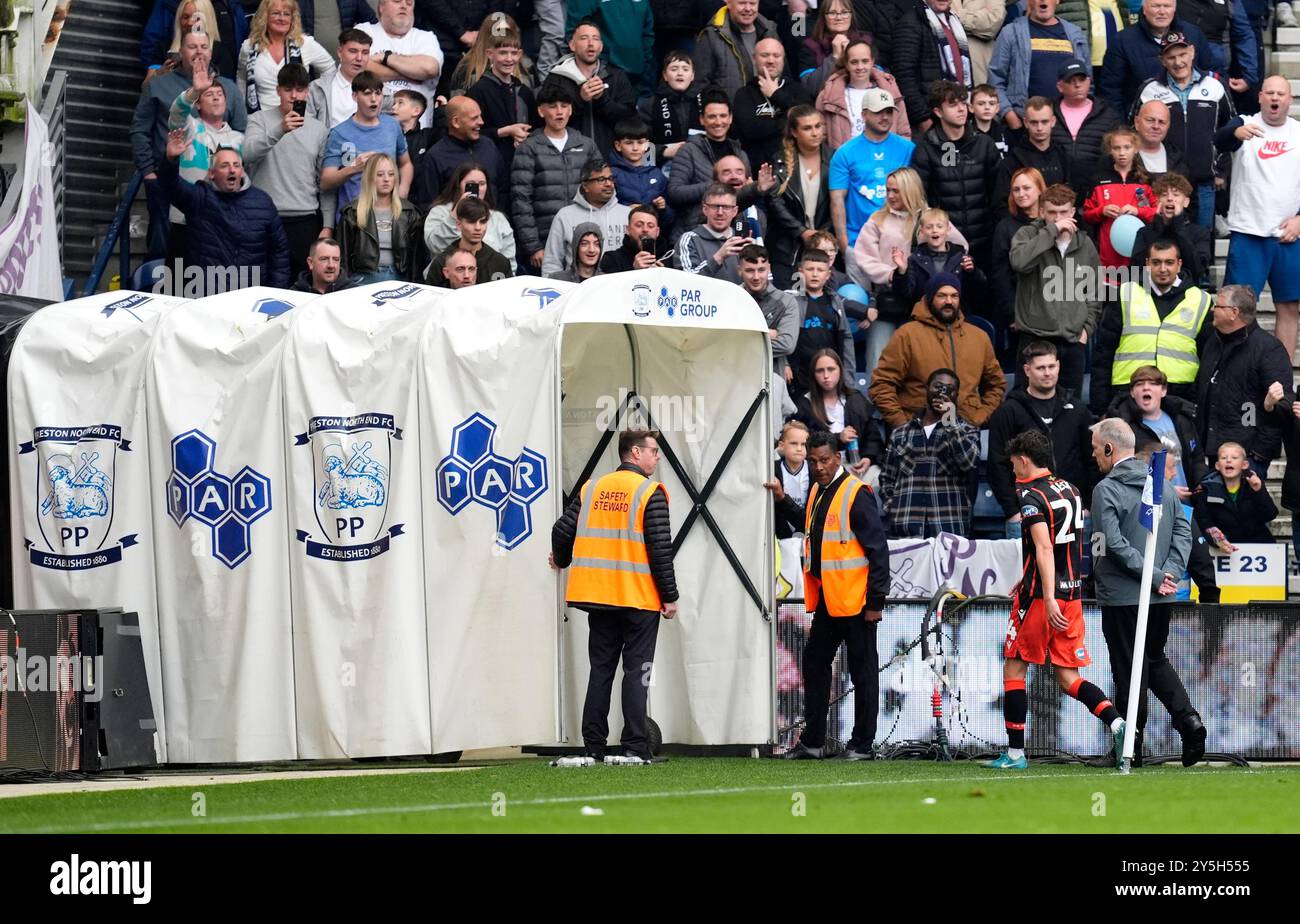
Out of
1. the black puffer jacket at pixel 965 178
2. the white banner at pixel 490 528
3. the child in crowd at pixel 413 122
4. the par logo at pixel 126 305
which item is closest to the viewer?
the white banner at pixel 490 528

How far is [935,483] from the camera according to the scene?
61.6ft

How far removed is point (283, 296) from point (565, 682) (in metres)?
3.51

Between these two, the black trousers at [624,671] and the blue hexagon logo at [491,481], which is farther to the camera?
the blue hexagon logo at [491,481]

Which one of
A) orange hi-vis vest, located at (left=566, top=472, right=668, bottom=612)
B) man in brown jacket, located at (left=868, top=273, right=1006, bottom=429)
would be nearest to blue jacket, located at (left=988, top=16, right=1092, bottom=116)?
man in brown jacket, located at (left=868, top=273, right=1006, bottom=429)

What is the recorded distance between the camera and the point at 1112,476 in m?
15.7

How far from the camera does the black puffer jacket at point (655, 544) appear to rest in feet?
49.6

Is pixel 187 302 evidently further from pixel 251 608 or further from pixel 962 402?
pixel 962 402

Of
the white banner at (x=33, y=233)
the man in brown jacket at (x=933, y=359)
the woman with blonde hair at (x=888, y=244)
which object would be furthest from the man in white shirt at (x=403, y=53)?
the man in brown jacket at (x=933, y=359)

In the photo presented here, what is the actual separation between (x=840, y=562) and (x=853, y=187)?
6.37 m

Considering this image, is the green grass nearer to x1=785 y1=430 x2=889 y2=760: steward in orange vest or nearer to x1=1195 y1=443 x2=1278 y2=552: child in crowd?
x1=785 y1=430 x2=889 y2=760: steward in orange vest

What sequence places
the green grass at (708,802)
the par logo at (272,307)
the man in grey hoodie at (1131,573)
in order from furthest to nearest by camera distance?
the par logo at (272,307) < the man in grey hoodie at (1131,573) < the green grass at (708,802)

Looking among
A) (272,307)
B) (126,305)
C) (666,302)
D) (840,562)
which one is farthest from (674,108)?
(840,562)

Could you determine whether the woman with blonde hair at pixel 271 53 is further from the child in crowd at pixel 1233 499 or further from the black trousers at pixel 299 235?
the child in crowd at pixel 1233 499

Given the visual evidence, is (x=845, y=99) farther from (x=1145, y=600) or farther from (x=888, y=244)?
(x=1145, y=600)
